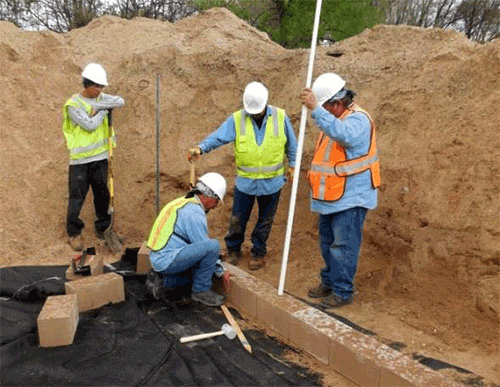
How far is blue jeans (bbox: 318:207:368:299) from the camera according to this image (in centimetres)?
402

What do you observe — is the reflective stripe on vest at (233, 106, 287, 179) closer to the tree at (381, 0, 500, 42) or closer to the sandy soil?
the sandy soil

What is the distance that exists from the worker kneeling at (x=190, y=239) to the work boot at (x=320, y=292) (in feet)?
2.81

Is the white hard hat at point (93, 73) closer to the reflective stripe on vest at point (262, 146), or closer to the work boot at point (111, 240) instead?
the reflective stripe on vest at point (262, 146)

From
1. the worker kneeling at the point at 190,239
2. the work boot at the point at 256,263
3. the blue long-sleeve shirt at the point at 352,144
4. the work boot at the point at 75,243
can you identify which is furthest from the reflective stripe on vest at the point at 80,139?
the blue long-sleeve shirt at the point at 352,144

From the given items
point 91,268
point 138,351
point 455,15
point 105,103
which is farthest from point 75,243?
point 455,15

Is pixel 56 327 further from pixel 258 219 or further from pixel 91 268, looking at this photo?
pixel 258 219

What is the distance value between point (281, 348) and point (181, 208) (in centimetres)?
136

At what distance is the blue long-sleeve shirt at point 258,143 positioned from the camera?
192 inches

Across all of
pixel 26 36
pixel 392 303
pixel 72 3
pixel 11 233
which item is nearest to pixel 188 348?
pixel 392 303

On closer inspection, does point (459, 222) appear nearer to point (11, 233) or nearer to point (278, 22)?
point (11, 233)

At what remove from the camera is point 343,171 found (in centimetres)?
394

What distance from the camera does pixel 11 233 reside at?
5.82 m

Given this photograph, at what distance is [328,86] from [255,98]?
3.00 feet

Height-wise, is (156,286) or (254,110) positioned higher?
(254,110)
